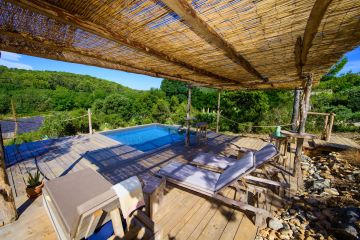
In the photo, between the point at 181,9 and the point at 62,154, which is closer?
the point at 181,9

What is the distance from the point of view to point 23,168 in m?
4.31

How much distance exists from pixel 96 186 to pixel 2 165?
1.43m

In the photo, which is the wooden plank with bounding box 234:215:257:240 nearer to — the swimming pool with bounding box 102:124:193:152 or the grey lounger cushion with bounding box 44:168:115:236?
the grey lounger cushion with bounding box 44:168:115:236

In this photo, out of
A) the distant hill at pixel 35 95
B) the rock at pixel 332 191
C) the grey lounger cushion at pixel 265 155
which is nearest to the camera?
the grey lounger cushion at pixel 265 155

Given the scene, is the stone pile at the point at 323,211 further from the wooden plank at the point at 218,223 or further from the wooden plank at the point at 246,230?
the wooden plank at the point at 218,223

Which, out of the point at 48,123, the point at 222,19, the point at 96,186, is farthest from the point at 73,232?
the point at 48,123

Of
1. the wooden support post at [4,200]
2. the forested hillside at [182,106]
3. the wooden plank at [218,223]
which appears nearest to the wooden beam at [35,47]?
the wooden support post at [4,200]

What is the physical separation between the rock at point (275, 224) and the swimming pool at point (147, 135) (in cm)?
633

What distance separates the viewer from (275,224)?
235 cm

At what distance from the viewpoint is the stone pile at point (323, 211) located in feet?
7.16

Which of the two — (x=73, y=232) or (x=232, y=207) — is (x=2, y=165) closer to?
(x=73, y=232)

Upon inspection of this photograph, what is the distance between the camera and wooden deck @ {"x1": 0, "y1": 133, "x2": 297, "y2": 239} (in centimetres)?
199

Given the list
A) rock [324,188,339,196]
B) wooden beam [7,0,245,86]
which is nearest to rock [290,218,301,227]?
rock [324,188,339,196]

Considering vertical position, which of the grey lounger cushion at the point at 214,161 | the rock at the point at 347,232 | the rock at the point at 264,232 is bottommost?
the rock at the point at 264,232
